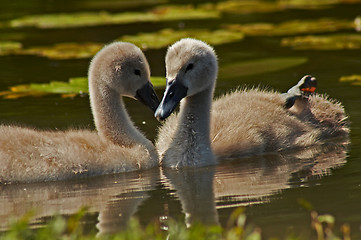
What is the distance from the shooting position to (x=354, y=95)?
984 centimetres

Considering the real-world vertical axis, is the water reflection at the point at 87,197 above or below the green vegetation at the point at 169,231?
below

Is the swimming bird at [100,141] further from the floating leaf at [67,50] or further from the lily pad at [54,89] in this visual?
the floating leaf at [67,50]

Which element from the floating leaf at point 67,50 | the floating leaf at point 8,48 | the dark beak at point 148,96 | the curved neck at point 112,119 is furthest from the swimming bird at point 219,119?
the floating leaf at point 8,48

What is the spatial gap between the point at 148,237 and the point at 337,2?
13.9 meters

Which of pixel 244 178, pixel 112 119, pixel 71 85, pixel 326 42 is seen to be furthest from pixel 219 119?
pixel 326 42

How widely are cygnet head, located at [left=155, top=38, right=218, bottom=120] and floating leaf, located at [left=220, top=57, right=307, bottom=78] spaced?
11.8 feet

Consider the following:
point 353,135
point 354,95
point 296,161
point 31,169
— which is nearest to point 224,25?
point 354,95

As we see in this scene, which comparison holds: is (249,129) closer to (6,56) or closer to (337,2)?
(6,56)

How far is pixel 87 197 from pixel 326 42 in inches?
299

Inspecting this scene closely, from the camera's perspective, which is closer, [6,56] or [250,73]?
[250,73]

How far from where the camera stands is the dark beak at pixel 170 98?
736 centimetres

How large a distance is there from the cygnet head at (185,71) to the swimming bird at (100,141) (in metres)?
0.32

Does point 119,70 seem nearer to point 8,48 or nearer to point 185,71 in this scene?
point 185,71

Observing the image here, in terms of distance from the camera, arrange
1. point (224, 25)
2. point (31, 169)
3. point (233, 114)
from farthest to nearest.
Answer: point (224, 25) → point (233, 114) → point (31, 169)
